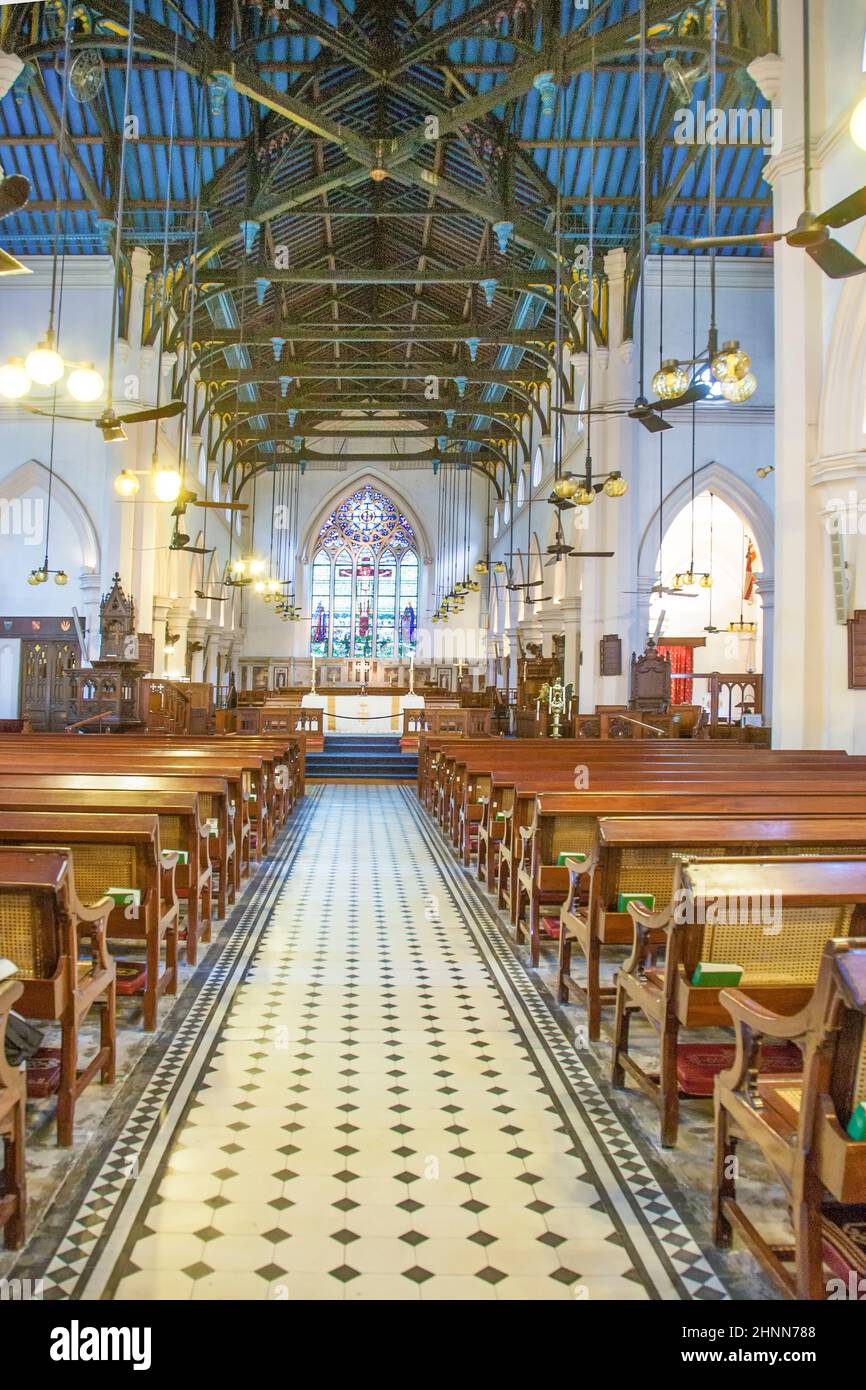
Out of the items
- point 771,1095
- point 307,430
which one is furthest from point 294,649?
point 771,1095

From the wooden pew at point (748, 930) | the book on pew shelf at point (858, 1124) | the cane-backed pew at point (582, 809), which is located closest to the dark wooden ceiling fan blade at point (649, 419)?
the cane-backed pew at point (582, 809)

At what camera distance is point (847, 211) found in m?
4.48

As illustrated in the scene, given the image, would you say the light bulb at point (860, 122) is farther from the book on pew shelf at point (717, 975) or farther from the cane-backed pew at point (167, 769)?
the cane-backed pew at point (167, 769)

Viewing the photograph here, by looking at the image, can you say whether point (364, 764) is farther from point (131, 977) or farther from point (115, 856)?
point (115, 856)

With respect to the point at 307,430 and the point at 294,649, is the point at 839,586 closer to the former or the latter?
the point at 307,430

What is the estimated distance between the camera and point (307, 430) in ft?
93.8

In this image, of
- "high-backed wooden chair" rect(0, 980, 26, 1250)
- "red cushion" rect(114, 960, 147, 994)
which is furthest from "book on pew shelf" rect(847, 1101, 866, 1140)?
"red cushion" rect(114, 960, 147, 994)

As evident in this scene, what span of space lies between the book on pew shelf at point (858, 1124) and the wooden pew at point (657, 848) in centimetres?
184

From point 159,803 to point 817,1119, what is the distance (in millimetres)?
3644

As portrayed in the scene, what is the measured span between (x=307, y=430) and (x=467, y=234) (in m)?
10.8

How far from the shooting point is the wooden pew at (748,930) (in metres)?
2.88

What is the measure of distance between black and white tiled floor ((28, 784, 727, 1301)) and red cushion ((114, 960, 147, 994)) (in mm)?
339

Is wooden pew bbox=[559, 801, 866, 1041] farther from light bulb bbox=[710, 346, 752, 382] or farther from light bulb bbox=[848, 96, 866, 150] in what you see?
light bulb bbox=[710, 346, 752, 382]

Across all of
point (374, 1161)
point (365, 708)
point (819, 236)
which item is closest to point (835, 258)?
point (819, 236)
